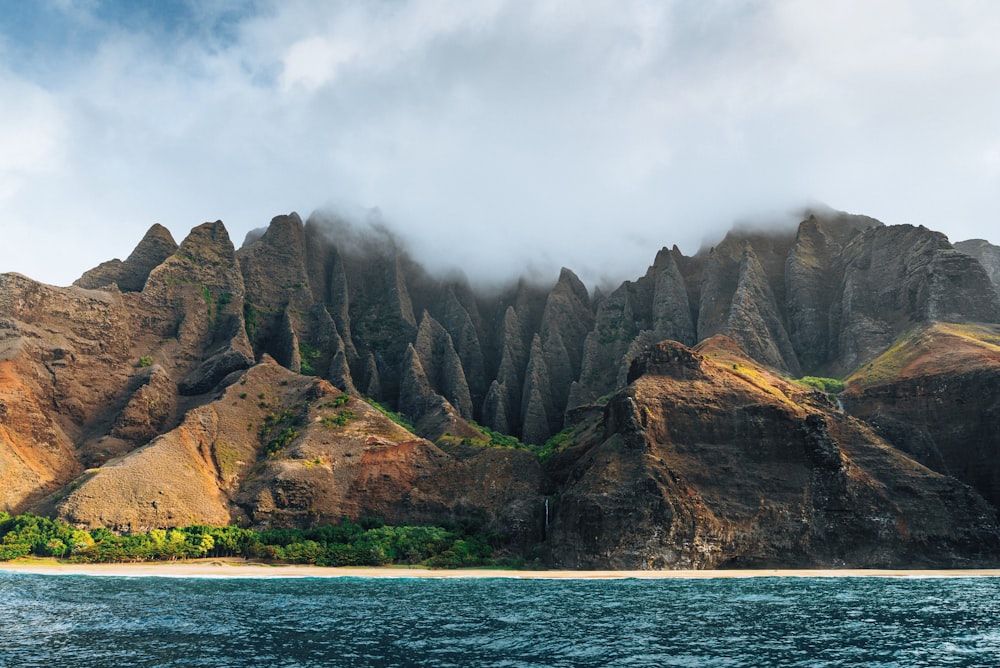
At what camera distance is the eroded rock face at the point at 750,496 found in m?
75.9

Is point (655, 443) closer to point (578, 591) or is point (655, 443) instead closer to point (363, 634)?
point (578, 591)

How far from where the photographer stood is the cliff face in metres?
79.0

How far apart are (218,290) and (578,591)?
96977 millimetres

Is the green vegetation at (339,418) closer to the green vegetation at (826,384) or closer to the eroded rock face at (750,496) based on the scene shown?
the eroded rock face at (750,496)

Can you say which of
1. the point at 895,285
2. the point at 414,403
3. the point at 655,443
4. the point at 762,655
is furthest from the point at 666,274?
the point at 762,655

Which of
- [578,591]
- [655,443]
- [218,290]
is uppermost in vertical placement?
[218,290]

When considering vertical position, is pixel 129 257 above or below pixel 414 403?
above

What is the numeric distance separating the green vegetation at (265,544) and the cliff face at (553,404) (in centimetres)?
314

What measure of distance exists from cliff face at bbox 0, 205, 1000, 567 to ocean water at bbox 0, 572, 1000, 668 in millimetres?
19428

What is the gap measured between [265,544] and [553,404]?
231 ft

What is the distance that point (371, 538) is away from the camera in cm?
8538

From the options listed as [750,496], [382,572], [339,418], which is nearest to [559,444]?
[339,418]

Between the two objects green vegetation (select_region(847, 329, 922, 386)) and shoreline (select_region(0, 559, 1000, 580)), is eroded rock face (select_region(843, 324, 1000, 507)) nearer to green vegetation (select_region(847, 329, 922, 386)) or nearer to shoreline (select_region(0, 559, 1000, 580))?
green vegetation (select_region(847, 329, 922, 386))

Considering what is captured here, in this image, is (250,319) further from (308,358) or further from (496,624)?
(496,624)
